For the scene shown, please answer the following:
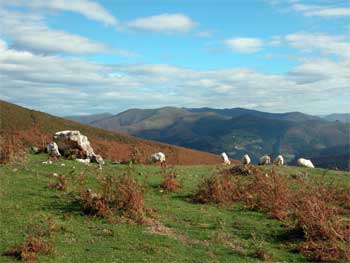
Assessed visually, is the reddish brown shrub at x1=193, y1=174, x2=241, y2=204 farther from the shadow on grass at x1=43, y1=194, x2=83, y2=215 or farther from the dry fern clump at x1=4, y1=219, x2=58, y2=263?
the dry fern clump at x1=4, y1=219, x2=58, y2=263

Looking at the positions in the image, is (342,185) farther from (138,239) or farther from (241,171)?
(138,239)

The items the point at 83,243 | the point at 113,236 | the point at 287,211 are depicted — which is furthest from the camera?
the point at 287,211

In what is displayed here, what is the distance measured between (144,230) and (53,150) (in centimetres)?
1400

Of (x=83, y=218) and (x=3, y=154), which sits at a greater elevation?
(x=3, y=154)

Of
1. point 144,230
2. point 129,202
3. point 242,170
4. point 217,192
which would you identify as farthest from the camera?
point 242,170

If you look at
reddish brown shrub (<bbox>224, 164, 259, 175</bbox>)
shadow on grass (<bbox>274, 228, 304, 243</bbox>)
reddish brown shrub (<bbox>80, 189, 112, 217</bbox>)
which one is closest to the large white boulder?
reddish brown shrub (<bbox>224, 164, 259, 175</bbox>)

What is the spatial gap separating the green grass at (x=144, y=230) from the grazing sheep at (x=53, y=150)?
20.6 ft

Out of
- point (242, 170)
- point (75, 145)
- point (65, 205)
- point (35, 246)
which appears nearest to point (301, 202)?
point (242, 170)

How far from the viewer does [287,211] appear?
1698 centimetres

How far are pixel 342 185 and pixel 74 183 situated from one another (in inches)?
557

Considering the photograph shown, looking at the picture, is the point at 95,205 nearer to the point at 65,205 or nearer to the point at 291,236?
the point at 65,205

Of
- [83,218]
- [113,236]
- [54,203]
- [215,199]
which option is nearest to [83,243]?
[113,236]

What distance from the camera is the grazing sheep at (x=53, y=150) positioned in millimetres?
25625

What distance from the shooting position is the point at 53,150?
1021 inches
